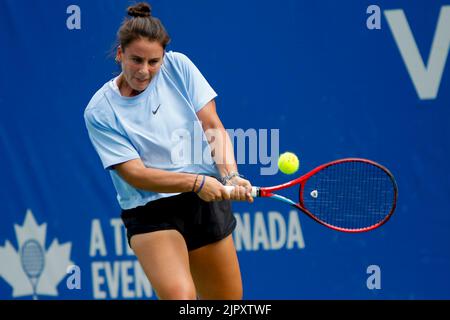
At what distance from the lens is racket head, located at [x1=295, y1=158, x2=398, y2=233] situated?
4742 mm

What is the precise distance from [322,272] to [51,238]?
170cm

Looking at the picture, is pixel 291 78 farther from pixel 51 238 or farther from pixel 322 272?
pixel 51 238

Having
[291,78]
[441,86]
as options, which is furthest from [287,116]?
[441,86]

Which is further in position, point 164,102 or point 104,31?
point 104,31

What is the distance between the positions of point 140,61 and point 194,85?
0.33 metres

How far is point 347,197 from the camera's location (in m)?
4.81

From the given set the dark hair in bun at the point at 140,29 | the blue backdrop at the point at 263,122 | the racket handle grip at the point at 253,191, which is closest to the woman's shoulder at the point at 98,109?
the dark hair in bun at the point at 140,29

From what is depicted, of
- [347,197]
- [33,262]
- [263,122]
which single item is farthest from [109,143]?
[33,262]

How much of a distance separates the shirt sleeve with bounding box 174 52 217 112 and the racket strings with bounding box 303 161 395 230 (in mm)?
926

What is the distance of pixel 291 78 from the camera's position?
5.48 metres

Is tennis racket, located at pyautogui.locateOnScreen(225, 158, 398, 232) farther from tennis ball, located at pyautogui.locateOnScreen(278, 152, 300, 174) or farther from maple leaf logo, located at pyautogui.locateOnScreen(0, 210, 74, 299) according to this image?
maple leaf logo, located at pyautogui.locateOnScreen(0, 210, 74, 299)

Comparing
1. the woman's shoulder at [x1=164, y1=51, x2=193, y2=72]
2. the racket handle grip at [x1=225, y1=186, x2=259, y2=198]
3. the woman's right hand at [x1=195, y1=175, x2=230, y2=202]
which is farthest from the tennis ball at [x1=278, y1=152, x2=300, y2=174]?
the woman's shoulder at [x1=164, y1=51, x2=193, y2=72]

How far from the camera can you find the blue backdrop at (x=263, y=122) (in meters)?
5.43
